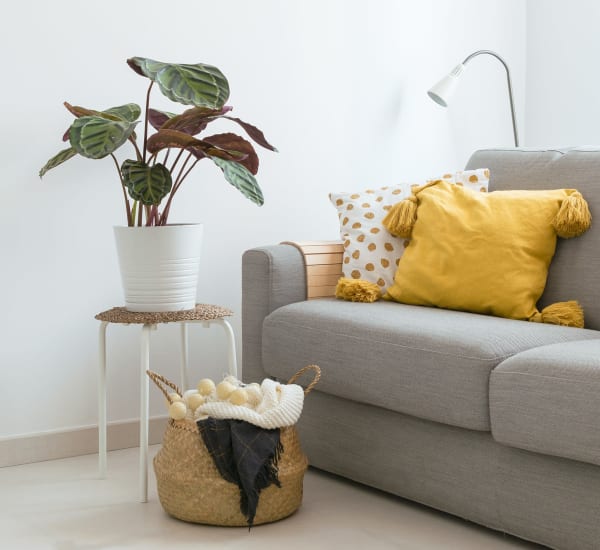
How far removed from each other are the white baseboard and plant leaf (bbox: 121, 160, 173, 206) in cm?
92

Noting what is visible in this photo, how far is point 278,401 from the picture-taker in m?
2.26

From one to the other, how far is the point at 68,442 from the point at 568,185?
5.51 feet

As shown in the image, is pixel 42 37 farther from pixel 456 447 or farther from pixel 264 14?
pixel 456 447

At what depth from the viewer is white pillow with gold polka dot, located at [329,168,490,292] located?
2785 millimetres

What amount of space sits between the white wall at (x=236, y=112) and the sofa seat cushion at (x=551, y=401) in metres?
1.42

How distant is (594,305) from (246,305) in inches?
38.5

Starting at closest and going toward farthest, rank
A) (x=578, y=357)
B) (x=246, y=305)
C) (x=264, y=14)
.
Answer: (x=578, y=357)
(x=246, y=305)
(x=264, y=14)

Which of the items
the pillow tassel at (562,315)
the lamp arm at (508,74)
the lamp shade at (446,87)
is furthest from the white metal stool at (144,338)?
the lamp arm at (508,74)

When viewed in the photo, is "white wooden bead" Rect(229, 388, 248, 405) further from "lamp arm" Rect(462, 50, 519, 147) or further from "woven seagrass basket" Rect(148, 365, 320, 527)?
"lamp arm" Rect(462, 50, 519, 147)

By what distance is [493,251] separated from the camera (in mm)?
2496

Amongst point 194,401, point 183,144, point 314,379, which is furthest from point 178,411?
point 183,144

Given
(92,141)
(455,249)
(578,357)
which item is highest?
(92,141)

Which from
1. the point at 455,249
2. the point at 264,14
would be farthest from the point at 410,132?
the point at 455,249

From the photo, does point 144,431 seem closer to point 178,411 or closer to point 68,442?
point 178,411
